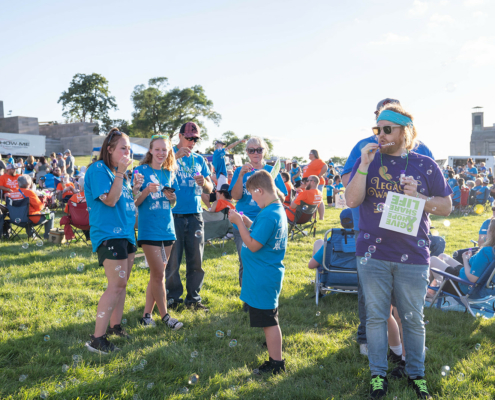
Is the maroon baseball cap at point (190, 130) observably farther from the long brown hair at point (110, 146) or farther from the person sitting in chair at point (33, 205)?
the person sitting in chair at point (33, 205)

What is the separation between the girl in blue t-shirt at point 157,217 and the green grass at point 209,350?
1.28 feet

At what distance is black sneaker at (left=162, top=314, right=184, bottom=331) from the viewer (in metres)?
3.58

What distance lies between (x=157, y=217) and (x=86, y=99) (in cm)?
6452

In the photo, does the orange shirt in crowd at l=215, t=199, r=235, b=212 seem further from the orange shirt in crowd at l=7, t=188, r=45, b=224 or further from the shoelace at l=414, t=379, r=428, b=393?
the shoelace at l=414, t=379, r=428, b=393

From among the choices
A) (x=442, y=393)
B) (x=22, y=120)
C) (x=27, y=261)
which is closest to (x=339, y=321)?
(x=442, y=393)

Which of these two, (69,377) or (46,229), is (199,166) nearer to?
(69,377)

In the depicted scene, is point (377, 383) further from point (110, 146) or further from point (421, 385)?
point (110, 146)

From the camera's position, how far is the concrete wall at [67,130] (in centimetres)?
4153

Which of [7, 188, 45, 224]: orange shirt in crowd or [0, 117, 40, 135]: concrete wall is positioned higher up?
Result: [0, 117, 40, 135]: concrete wall

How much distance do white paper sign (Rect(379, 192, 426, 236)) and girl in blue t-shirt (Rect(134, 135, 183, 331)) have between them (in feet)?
6.36

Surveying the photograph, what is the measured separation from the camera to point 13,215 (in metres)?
7.40

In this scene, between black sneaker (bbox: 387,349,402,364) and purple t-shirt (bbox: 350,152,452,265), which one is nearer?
purple t-shirt (bbox: 350,152,452,265)

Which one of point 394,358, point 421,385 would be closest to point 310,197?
point 394,358

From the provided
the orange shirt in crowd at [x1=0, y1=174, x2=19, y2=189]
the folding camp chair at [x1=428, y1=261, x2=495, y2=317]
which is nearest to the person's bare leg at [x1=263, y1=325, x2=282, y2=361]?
the folding camp chair at [x1=428, y1=261, x2=495, y2=317]
